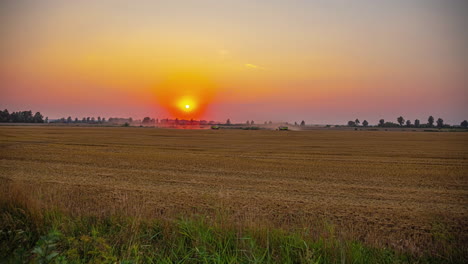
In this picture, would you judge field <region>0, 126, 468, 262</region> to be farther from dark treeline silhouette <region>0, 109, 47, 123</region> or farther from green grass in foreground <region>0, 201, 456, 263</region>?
dark treeline silhouette <region>0, 109, 47, 123</region>

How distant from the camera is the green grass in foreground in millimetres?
5211

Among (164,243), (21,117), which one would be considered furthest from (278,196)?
(21,117)

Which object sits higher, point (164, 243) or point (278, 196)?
point (164, 243)

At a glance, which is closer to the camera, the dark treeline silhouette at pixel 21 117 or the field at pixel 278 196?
the field at pixel 278 196

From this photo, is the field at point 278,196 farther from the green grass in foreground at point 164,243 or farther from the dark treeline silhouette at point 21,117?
the dark treeline silhouette at point 21,117

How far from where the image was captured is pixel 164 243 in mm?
6215

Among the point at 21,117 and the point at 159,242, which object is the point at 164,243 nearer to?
the point at 159,242

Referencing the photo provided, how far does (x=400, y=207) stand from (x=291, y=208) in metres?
4.10

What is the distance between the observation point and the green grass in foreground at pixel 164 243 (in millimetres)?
5211

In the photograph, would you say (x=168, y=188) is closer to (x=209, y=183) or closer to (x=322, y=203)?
(x=209, y=183)

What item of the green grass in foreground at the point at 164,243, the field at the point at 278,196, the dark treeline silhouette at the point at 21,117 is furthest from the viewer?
the dark treeline silhouette at the point at 21,117

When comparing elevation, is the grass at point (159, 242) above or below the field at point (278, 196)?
above

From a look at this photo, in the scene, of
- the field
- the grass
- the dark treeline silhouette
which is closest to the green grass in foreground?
the grass

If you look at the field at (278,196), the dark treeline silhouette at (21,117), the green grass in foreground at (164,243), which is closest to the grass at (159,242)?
the green grass in foreground at (164,243)
